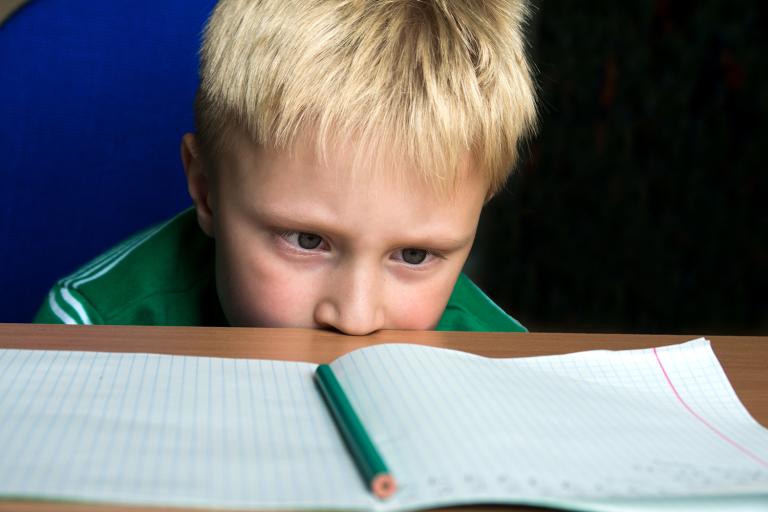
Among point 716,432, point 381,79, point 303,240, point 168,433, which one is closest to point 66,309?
point 303,240

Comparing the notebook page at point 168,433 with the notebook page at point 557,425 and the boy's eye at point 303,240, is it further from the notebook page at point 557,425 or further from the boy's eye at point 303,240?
the boy's eye at point 303,240

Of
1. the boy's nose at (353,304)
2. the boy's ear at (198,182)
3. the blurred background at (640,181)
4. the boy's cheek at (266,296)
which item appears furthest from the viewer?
the blurred background at (640,181)

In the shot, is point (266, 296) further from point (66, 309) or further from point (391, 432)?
point (391, 432)

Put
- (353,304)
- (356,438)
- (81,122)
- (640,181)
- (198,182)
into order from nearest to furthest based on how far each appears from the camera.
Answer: (356,438) → (353,304) → (198,182) → (81,122) → (640,181)

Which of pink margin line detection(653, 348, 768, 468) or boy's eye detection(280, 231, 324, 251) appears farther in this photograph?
boy's eye detection(280, 231, 324, 251)

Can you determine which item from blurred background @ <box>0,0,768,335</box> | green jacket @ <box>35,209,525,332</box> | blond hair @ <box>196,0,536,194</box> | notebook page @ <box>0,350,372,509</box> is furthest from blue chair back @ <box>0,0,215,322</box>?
blurred background @ <box>0,0,768,335</box>

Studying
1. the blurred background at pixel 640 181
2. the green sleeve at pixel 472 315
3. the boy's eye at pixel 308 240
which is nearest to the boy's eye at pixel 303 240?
the boy's eye at pixel 308 240

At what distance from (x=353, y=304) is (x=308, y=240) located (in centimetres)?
11

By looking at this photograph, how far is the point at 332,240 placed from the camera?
0.84 metres

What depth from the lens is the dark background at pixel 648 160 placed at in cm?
206

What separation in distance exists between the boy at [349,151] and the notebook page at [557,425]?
0.72 feet

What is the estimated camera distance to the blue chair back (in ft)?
3.74

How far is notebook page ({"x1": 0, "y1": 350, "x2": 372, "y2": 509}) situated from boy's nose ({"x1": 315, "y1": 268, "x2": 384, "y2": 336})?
8.0 inches

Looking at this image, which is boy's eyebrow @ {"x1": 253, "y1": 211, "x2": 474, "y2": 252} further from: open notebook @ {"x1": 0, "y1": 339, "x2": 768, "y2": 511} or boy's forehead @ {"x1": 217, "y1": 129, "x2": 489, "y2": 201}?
open notebook @ {"x1": 0, "y1": 339, "x2": 768, "y2": 511}
